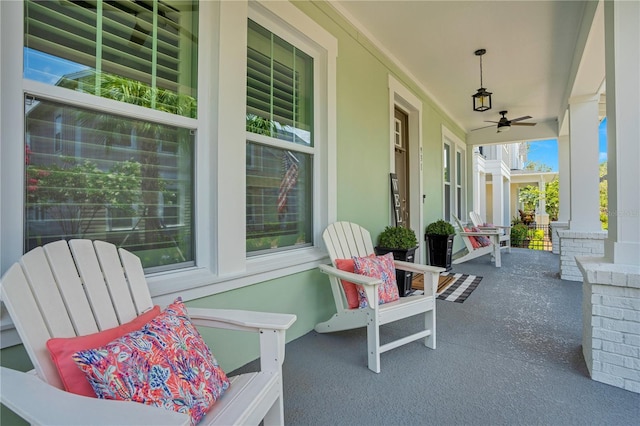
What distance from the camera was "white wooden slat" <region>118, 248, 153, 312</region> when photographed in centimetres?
134

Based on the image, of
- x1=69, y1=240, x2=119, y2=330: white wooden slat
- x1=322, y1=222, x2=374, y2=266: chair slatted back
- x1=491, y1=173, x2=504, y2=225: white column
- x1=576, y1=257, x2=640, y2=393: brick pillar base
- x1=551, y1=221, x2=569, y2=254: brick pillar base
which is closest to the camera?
x1=69, y1=240, x2=119, y2=330: white wooden slat

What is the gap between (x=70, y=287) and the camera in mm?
1143

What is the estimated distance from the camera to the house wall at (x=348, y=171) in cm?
206

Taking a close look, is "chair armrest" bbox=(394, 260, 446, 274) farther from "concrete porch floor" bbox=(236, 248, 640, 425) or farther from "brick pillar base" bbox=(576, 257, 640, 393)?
"brick pillar base" bbox=(576, 257, 640, 393)

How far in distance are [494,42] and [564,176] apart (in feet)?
13.9

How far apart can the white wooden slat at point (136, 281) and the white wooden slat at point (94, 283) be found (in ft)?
0.31

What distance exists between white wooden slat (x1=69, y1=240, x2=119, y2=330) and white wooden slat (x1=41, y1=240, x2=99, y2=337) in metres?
0.02

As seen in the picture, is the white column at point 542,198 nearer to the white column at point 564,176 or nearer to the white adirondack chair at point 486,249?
the white column at point 564,176

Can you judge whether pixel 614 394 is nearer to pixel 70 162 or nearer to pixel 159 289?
pixel 159 289

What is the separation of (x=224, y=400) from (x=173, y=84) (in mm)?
1662

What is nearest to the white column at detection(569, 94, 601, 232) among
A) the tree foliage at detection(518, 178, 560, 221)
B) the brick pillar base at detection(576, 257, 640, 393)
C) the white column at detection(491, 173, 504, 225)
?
the brick pillar base at detection(576, 257, 640, 393)

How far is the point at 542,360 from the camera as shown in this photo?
2.13 metres

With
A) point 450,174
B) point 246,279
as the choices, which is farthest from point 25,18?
point 450,174

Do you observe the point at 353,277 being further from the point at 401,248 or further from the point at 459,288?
the point at 459,288
